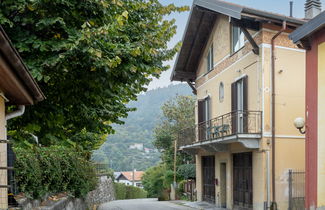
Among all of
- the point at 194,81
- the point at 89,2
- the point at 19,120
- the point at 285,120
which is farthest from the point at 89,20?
the point at 194,81

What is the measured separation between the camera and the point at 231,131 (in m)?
15.0

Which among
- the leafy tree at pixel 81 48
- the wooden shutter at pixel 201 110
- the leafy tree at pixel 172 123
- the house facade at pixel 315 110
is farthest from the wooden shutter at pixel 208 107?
the leafy tree at pixel 172 123

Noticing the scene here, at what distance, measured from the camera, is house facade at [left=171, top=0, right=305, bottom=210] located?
13.5m

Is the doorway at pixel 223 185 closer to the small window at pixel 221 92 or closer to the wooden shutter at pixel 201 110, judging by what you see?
the wooden shutter at pixel 201 110

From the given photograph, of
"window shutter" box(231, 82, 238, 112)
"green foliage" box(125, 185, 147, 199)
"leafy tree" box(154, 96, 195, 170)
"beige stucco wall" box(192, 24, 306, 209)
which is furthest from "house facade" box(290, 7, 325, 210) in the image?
"green foliage" box(125, 185, 147, 199)

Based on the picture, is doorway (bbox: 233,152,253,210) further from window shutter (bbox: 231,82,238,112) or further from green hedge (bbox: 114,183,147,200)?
green hedge (bbox: 114,183,147,200)

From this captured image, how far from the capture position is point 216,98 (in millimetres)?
17938

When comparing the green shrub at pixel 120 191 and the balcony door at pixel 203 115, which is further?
the green shrub at pixel 120 191

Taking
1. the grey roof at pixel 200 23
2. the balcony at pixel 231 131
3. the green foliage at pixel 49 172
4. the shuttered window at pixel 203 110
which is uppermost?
the grey roof at pixel 200 23

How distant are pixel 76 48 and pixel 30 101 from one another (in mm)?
1150

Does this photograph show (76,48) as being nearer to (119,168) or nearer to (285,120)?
(285,120)

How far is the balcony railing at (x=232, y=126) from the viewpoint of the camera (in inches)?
543

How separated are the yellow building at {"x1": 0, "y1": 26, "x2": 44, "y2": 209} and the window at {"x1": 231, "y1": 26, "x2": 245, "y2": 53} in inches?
446

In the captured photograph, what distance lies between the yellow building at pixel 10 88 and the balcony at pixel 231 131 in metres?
9.36
